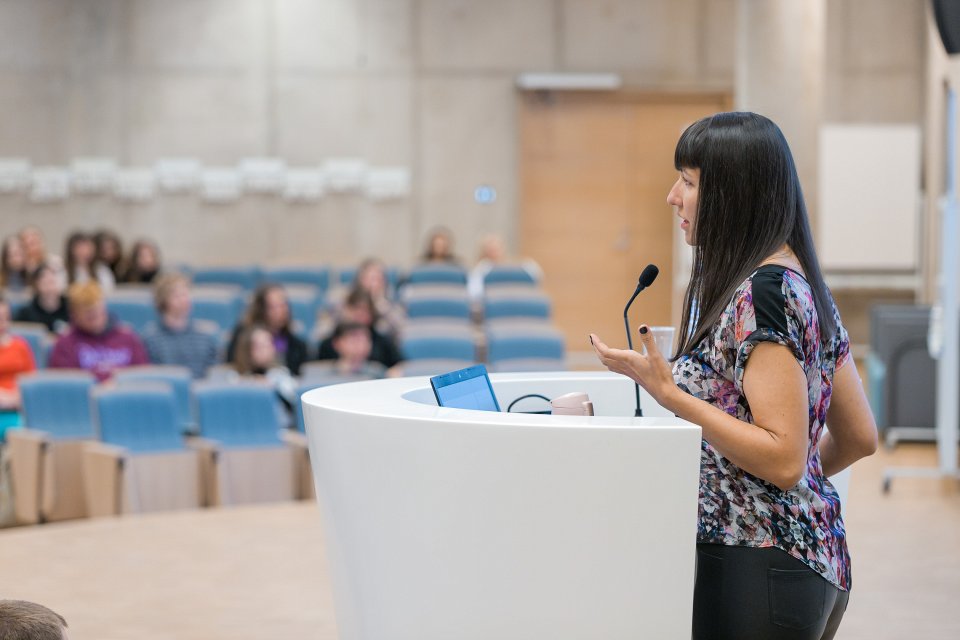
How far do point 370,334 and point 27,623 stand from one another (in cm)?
549

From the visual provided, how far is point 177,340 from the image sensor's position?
705 centimetres

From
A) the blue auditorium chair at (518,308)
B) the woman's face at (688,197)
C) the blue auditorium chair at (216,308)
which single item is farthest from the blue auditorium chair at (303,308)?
the woman's face at (688,197)

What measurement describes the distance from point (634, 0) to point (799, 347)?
10600 millimetres

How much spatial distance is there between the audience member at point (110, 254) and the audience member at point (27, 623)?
8.56 meters

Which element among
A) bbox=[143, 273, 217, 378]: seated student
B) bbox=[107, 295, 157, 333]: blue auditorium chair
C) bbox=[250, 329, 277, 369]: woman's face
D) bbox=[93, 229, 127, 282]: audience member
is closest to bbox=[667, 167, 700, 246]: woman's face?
bbox=[250, 329, 277, 369]: woman's face

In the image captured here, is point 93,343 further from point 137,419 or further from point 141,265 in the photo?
point 141,265

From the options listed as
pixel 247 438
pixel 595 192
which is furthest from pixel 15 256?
pixel 595 192

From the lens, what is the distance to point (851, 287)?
11.0m

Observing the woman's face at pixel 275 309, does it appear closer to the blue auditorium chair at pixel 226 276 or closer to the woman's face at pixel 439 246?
the blue auditorium chair at pixel 226 276

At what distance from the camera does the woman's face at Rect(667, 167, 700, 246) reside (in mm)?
1694

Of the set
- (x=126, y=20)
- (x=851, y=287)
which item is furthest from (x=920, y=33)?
(x=126, y=20)

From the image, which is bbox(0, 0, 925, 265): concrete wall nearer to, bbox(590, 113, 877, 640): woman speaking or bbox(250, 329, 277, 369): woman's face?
bbox(250, 329, 277, 369): woman's face

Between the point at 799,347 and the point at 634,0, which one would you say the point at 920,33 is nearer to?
the point at 634,0

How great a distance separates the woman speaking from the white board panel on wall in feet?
31.2
